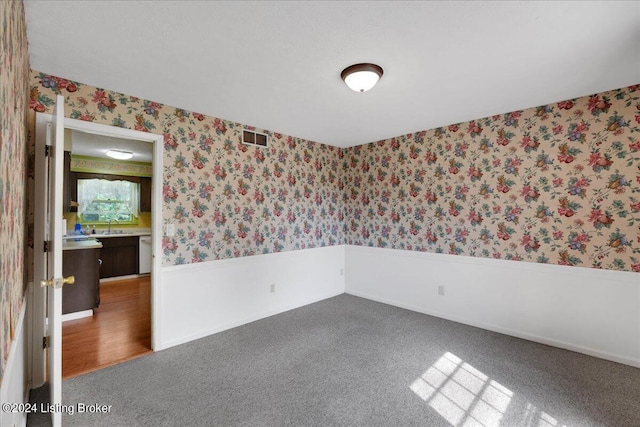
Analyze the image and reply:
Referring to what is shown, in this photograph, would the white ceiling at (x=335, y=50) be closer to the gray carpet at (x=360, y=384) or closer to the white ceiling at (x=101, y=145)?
the white ceiling at (x=101, y=145)

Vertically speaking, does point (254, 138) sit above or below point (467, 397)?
above

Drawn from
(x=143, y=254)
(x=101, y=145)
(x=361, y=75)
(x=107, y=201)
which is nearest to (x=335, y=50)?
(x=361, y=75)

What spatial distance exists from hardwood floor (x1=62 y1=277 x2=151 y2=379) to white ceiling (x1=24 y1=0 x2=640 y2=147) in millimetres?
2484

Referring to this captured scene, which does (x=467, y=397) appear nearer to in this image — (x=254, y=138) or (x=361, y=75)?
(x=361, y=75)

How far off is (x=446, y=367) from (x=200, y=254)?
2682 mm

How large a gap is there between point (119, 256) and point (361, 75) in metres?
6.04

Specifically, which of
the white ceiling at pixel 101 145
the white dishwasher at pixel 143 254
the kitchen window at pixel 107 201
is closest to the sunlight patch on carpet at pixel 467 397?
the white ceiling at pixel 101 145

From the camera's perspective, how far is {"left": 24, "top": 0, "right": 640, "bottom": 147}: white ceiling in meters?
1.65

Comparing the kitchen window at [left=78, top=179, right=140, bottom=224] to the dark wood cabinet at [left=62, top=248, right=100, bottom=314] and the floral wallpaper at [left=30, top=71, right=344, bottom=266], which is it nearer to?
the dark wood cabinet at [left=62, top=248, right=100, bottom=314]

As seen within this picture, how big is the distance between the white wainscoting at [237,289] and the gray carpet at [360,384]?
246 millimetres

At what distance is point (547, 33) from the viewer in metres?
1.85

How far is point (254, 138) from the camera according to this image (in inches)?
150

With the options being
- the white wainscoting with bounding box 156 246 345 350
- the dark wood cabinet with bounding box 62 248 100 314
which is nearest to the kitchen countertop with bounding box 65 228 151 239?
the dark wood cabinet with bounding box 62 248 100 314

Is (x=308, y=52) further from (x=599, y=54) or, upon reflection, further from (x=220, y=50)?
(x=599, y=54)
